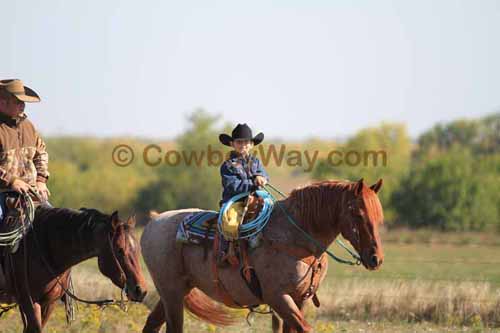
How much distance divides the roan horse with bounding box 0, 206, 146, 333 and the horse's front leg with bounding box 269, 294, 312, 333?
132 cm

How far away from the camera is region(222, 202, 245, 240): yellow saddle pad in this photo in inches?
343

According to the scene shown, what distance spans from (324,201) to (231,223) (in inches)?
39.0

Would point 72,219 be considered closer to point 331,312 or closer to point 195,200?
point 331,312

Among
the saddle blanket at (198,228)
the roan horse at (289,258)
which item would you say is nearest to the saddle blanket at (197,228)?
the saddle blanket at (198,228)

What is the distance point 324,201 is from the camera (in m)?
8.48

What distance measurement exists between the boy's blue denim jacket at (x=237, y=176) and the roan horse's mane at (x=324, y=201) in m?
0.51

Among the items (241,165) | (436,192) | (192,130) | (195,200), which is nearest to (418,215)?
(436,192)

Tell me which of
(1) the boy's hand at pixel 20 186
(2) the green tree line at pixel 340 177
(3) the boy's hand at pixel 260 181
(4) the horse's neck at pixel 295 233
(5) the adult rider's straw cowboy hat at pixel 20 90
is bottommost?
(2) the green tree line at pixel 340 177

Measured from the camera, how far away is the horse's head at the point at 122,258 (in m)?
8.39

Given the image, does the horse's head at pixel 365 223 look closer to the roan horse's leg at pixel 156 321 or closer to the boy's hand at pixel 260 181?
the boy's hand at pixel 260 181

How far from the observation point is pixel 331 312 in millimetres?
13445

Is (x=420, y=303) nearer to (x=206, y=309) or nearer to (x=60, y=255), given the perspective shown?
(x=206, y=309)

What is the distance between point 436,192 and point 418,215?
83.0 inches

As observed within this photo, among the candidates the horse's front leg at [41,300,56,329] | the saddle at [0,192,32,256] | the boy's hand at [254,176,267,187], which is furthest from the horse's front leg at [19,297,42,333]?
the boy's hand at [254,176,267,187]
